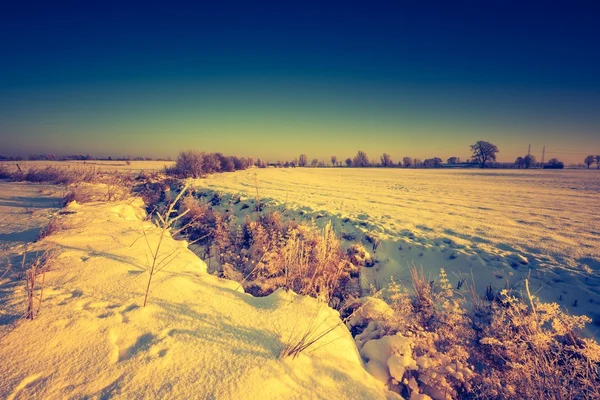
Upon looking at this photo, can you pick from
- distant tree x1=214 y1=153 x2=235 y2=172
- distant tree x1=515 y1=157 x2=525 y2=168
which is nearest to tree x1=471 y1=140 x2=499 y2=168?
distant tree x1=515 y1=157 x2=525 y2=168

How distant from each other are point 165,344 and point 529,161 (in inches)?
2090

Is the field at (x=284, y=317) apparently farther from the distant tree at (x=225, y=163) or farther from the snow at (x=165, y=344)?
the distant tree at (x=225, y=163)

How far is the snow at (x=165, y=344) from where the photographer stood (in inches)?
61.5

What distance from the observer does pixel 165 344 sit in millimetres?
1907

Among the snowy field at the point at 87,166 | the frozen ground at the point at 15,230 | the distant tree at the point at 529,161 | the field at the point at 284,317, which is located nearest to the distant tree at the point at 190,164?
the snowy field at the point at 87,166

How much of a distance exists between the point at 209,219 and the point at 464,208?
26.4ft

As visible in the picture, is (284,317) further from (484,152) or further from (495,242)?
(484,152)

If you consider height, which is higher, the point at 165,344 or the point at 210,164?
the point at 210,164

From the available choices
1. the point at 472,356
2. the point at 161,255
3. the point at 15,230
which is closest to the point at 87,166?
the point at 15,230

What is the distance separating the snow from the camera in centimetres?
156

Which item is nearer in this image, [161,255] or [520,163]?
[161,255]

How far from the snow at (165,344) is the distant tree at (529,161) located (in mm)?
50940

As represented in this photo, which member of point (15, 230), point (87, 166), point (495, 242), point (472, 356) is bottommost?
point (472, 356)

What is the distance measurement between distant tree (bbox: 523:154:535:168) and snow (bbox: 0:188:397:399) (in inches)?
2006
